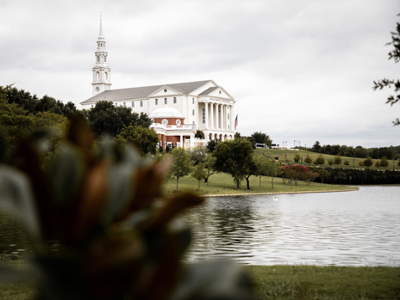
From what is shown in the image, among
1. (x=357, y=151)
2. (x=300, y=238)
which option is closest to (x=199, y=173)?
(x=300, y=238)

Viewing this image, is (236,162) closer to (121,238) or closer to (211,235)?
(211,235)

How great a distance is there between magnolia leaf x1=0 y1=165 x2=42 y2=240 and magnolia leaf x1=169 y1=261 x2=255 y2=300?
0.28 m

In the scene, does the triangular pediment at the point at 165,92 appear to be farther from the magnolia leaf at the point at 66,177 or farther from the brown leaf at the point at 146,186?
the magnolia leaf at the point at 66,177

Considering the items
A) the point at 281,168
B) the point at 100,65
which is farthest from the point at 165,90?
the point at 281,168

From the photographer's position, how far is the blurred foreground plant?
749 millimetres

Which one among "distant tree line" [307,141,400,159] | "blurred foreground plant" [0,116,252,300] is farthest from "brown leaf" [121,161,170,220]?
"distant tree line" [307,141,400,159]

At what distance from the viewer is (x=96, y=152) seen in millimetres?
1016

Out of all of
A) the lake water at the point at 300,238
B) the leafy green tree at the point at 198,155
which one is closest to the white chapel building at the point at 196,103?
the leafy green tree at the point at 198,155

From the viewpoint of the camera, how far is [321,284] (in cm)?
790

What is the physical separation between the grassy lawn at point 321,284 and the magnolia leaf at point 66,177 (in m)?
6.12

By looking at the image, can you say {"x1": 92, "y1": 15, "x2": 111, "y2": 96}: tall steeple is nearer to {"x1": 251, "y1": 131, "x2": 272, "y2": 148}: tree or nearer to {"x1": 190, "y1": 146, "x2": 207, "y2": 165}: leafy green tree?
{"x1": 251, "y1": 131, "x2": 272, "y2": 148}: tree

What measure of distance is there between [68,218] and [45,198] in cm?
7

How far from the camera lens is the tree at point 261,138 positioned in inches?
4678

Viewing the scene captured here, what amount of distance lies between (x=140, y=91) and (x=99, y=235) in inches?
4544
